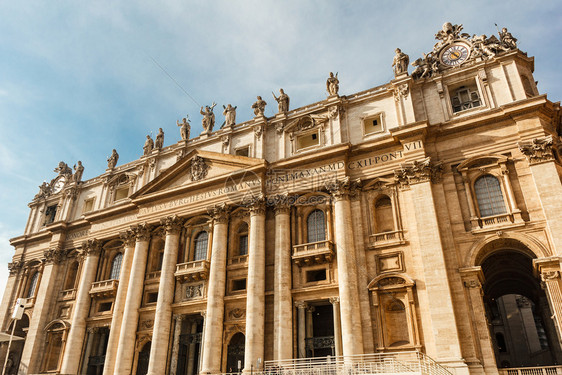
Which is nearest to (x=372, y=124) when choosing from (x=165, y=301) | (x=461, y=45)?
(x=461, y=45)

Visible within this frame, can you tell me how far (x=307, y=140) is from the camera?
31844 mm

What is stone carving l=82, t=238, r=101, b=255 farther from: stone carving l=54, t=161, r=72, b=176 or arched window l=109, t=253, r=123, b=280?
stone carving l=54, t=161, r=72, b=176

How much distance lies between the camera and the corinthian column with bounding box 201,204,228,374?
85.6 ft

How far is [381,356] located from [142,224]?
2037 centimetres

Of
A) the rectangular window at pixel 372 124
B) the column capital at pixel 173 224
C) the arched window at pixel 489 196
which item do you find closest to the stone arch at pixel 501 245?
the arched window at pixel 489 196

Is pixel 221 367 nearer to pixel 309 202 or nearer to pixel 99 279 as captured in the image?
pixel 309 202

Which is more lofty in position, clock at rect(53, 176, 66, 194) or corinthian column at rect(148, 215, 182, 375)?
clock at rect(53, 176, 66, 194)

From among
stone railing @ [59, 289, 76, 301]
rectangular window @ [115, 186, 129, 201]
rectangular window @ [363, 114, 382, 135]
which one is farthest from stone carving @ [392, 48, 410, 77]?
stone railing @ [59, 289, 76, 301]

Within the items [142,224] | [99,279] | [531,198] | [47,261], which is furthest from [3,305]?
[531,198]

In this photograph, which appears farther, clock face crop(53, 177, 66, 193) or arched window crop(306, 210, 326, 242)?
clock face crop(53, 177, 66, 193)

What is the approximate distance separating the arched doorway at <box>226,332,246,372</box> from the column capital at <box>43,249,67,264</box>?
64.2ft

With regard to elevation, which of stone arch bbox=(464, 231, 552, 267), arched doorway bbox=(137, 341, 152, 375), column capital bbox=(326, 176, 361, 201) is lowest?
arched doorway bbox=(137, 341, 152, 375)

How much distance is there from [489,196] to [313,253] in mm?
10542

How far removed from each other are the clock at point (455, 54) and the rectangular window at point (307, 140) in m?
9.95
